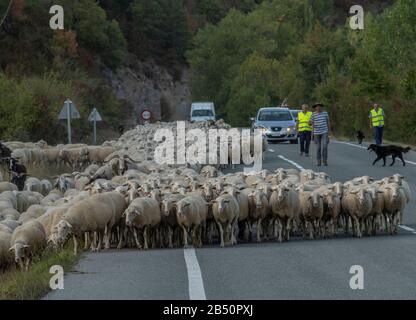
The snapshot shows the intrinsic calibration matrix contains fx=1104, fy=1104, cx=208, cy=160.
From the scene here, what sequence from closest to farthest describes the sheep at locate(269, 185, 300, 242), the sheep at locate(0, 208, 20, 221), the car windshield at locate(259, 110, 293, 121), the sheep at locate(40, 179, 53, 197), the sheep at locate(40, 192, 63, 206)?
1. the sheep at locate(269, 185, 300, 242)
2. the sheep at locate(0, 208, 20, 221)
3. the sheep at locate(40, 192, 63, 206)
4. the sheep at locate(40, 179, 53, 197)
5. the car windshield at locate(259, 110, 293, 121)

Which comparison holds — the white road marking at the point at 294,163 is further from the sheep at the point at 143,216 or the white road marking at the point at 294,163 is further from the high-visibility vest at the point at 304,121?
the sheep at the point at 143,216

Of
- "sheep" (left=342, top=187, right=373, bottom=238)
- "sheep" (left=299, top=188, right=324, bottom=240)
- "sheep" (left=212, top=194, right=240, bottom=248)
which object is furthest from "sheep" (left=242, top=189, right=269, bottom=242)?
"sheep" (left=342, top=187, right=373, bottom=238)

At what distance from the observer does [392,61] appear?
63969mm

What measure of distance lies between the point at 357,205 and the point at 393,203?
702 mm

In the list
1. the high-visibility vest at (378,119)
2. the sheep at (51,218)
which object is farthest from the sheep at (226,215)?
the high-visibility vest at (378,119)

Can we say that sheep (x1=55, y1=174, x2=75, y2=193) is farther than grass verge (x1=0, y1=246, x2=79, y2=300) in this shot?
Yes

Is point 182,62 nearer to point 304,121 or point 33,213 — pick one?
point 304,121

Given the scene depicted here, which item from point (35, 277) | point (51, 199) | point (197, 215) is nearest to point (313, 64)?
point (51, 199)

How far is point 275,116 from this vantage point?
5069cm

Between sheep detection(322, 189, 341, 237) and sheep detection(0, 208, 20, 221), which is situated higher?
sheep detection(322, 189, 341, 237)

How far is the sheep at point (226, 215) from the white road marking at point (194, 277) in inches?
40.5

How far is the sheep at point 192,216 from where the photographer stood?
1761cm

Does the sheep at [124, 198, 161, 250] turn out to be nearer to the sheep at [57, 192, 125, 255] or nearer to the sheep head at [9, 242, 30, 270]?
the sheep at [57, 192, 125, 255]

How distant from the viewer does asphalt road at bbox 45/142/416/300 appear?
12352mm
